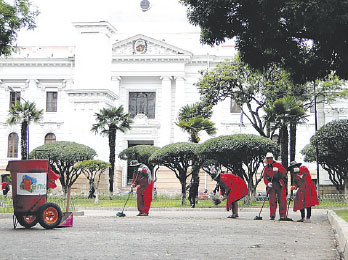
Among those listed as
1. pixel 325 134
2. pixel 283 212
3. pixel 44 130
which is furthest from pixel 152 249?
pixel 44 130

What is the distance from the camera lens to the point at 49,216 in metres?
12.2

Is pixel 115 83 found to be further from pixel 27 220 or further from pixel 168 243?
pixel 168 243

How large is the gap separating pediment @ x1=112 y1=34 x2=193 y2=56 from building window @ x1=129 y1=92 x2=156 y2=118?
406cm

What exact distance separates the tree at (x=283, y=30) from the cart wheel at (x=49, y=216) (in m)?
6.26

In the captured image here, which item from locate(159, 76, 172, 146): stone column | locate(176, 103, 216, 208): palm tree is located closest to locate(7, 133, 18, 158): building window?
locate(159, 76, 172, 146): stone column

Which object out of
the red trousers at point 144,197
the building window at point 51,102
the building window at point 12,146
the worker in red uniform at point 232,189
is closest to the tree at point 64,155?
the building window at point 12,146

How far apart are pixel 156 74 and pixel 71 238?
43.5m

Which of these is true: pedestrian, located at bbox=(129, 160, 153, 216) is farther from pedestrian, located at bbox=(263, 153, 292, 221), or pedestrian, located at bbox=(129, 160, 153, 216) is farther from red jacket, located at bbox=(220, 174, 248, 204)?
pedestrian, located at bbox=(263, 153, 292, 221)

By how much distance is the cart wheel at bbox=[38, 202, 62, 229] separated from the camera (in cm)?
1205

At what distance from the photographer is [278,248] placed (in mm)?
9000

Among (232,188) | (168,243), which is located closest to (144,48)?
(232,188)

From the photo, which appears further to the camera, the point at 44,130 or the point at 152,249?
the point at 44,130

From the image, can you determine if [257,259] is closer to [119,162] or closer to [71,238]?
[71,238]

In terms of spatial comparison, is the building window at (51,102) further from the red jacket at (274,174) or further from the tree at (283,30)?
the red jacket at (274,174)
